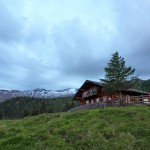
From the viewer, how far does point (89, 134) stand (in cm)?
2270

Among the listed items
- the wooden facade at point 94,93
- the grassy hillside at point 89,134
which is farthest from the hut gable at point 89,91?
the grassy hillside at point 89,134

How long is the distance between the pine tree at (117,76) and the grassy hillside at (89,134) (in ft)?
68.2

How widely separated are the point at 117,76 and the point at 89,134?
28.6 meters

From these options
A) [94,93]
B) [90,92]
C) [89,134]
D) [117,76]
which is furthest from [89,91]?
[89,134]

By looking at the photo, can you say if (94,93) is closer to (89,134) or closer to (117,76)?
(117,76)

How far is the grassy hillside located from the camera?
813 inches

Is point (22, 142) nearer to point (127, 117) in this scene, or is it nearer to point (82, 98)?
point (127, 117)

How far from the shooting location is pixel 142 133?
22.8 meters

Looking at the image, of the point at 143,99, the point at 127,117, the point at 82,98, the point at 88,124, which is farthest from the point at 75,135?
the point at 82,98

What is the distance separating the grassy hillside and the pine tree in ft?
68.2

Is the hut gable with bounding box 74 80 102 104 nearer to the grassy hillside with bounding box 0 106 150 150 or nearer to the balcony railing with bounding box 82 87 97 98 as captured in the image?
the balcony railing with bounding box 82 87 97 98

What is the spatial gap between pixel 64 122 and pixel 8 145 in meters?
7.53

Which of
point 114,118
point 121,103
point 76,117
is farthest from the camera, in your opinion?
point 121,103

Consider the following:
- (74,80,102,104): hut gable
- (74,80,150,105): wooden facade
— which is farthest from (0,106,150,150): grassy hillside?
(74,80,102,104): hut gable
